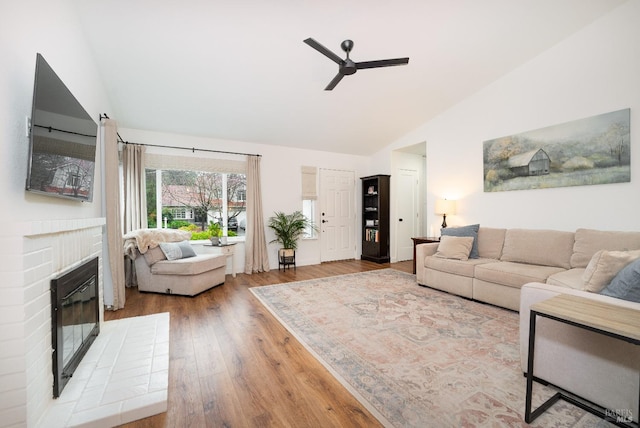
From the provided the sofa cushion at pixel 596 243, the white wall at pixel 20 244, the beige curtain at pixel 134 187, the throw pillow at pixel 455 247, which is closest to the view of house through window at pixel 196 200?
the beige curtain at pixel 134 187

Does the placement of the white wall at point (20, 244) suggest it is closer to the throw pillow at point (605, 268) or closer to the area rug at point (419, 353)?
the area rug at point (419, 353)

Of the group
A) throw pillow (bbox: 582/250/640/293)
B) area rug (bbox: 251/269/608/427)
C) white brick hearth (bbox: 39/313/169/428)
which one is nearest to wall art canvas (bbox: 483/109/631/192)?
throw pillow (bbox: 582/250/640/293)

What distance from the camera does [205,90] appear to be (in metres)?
3.59

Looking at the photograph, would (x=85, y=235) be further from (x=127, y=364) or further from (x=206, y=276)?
(x=206, y=276)

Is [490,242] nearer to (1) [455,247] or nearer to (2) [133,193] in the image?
(1) [455,247]

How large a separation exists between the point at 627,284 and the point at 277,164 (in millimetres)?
4918

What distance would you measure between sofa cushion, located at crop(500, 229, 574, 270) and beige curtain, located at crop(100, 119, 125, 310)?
16.2 ft

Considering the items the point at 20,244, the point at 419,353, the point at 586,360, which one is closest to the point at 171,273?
the point at 20,244

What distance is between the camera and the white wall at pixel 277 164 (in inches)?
183

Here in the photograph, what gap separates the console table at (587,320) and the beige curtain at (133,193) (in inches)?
188

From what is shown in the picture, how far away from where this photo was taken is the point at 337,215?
6168 millimetres

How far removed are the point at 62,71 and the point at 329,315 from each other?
315cm

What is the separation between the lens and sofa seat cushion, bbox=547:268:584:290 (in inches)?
93.2

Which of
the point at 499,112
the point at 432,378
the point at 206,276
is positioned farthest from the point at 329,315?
the point at 499,112
